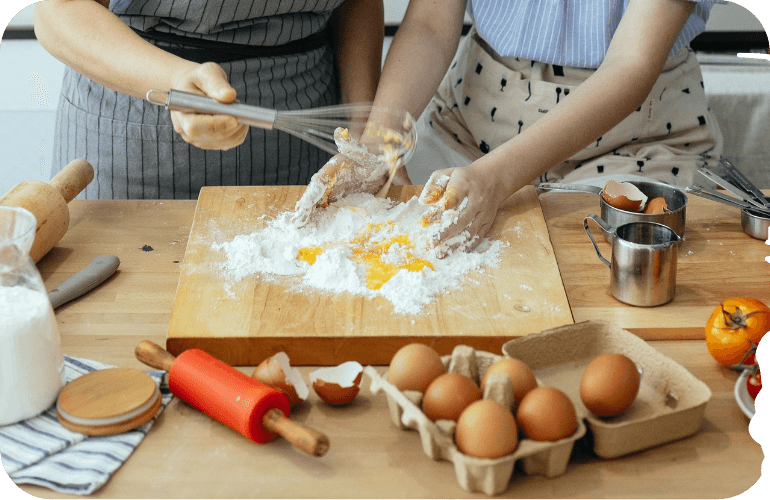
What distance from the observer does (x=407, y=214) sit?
1498 mm

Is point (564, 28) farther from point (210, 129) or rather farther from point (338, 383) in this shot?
point (338, 383)

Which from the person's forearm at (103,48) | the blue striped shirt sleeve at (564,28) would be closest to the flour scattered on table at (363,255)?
the person's forearm at (103,48)

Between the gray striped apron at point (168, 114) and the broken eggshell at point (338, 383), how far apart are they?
0.94 metres

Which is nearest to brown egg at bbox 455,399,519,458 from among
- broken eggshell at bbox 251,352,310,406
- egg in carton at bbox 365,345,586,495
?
egg in carton at bbox 365,345,586,495

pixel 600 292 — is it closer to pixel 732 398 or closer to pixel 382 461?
pixel 732 398

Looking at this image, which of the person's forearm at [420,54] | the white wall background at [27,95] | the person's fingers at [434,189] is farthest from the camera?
the white wall background at [27,95]

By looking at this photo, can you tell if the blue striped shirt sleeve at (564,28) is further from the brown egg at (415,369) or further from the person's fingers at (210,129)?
the brown egg at (415,369)

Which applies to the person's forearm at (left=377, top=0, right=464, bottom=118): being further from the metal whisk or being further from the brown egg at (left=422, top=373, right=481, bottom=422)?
the brown egg at (left=422, top=373, right=481, bottom=422)

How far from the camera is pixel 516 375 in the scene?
35.0 inches

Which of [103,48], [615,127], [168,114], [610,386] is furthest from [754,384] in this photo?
[168,114]

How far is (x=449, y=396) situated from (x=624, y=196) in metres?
0.74

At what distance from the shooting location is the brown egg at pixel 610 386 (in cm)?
89

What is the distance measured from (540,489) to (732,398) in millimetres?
345

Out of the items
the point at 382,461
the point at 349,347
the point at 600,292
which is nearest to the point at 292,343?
the point at 349,347
